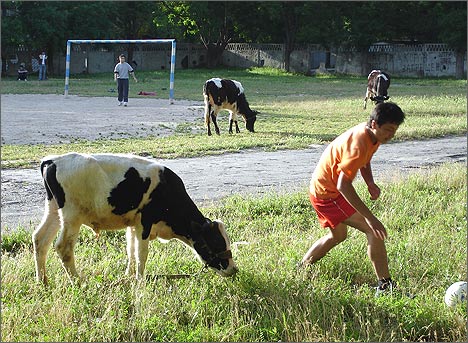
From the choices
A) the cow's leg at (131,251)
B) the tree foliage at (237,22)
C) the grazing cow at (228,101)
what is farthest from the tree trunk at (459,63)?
the cow's leg at (131,251)

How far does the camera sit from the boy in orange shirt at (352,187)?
6.44m

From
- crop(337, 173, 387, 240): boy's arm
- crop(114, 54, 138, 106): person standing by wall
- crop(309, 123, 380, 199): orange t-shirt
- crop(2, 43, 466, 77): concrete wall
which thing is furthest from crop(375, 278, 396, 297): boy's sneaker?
crop(2, 43, 466, 77): concrete wall

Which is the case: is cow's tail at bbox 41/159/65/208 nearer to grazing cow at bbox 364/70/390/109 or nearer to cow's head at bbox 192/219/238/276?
cow's head at bbox 192/219/238/276

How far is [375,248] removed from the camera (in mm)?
6820

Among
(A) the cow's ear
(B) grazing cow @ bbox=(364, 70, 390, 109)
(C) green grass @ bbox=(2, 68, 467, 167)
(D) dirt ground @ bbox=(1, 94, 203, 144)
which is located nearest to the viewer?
(A) the cow's ear

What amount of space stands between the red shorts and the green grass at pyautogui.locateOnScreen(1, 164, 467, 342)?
52 centimetres

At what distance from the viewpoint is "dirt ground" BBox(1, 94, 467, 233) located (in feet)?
37.0

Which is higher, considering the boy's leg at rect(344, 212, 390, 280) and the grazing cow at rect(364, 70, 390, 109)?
the grazing cow at rect(364, 70, 390, 109)

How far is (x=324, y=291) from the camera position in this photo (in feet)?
21.7

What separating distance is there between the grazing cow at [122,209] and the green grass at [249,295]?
0.84 ft

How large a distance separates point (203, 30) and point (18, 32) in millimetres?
14477

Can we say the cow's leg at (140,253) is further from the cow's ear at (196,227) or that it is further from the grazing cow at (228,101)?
the grazing cow at (228,101)

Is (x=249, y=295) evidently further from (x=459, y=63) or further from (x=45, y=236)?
(x=459, y=63)

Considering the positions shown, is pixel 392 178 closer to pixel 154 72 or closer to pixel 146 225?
Result: pixel 146 225
